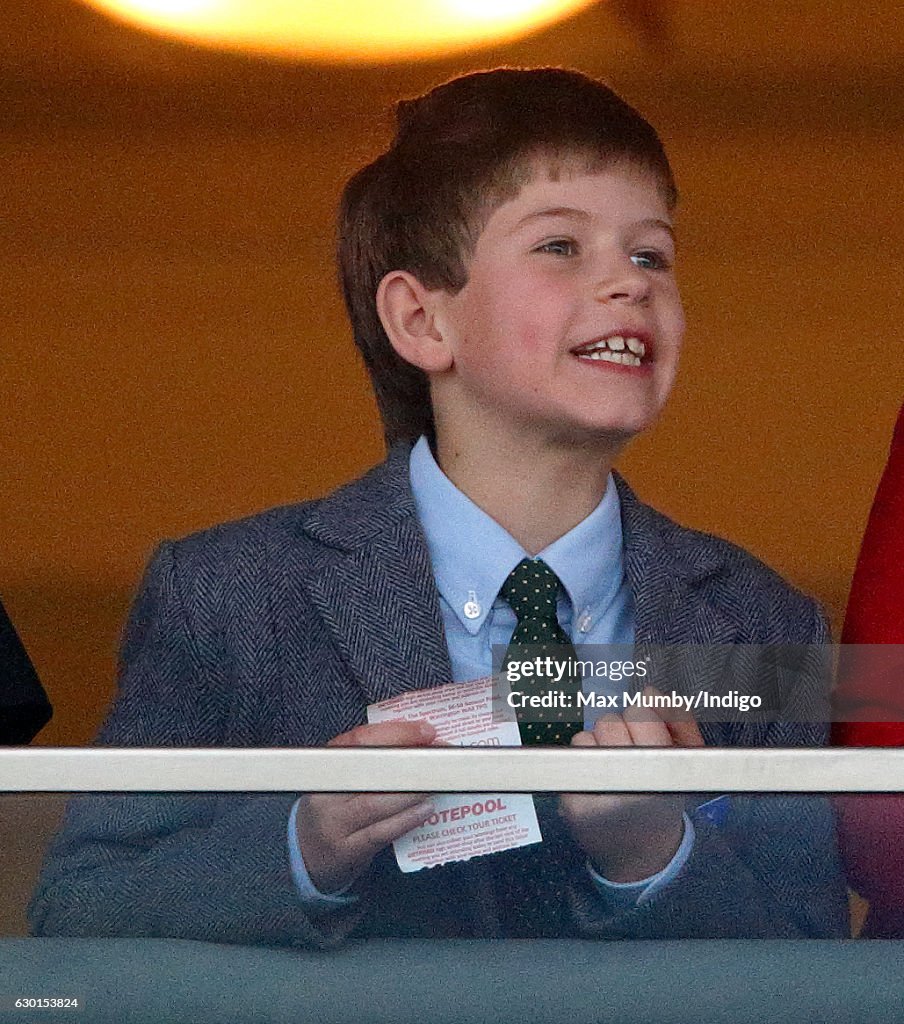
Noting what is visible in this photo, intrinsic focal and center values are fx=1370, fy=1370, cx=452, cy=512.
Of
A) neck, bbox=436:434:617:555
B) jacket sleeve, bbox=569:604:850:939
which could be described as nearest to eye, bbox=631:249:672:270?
neck, bbox=436:434:617:555

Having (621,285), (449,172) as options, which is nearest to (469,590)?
(621,285)

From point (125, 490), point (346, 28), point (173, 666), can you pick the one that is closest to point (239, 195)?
point (346, 28)

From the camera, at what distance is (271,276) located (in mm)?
1542

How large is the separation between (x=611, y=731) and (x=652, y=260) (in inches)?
21.4

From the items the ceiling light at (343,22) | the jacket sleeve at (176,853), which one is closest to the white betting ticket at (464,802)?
the jacket sleeve at (176,853)

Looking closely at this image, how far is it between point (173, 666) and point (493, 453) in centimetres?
45

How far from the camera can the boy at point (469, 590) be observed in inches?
62.1

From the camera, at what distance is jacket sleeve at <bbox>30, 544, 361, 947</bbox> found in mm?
1588

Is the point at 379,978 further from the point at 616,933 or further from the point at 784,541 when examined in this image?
the point at 784,541

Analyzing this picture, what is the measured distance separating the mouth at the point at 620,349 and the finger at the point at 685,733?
1.36ft

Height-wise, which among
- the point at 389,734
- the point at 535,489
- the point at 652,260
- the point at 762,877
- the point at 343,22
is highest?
the point at 343,22

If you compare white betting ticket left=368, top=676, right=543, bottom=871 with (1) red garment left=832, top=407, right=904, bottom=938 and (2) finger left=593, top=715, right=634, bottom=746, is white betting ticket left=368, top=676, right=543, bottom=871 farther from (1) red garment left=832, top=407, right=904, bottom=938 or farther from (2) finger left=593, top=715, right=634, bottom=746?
(1) red garment left=832, top=407, right=904, bottom=938

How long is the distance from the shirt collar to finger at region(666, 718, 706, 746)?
160 mm

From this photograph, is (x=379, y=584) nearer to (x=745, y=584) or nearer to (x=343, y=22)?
(x=745, y=584)
